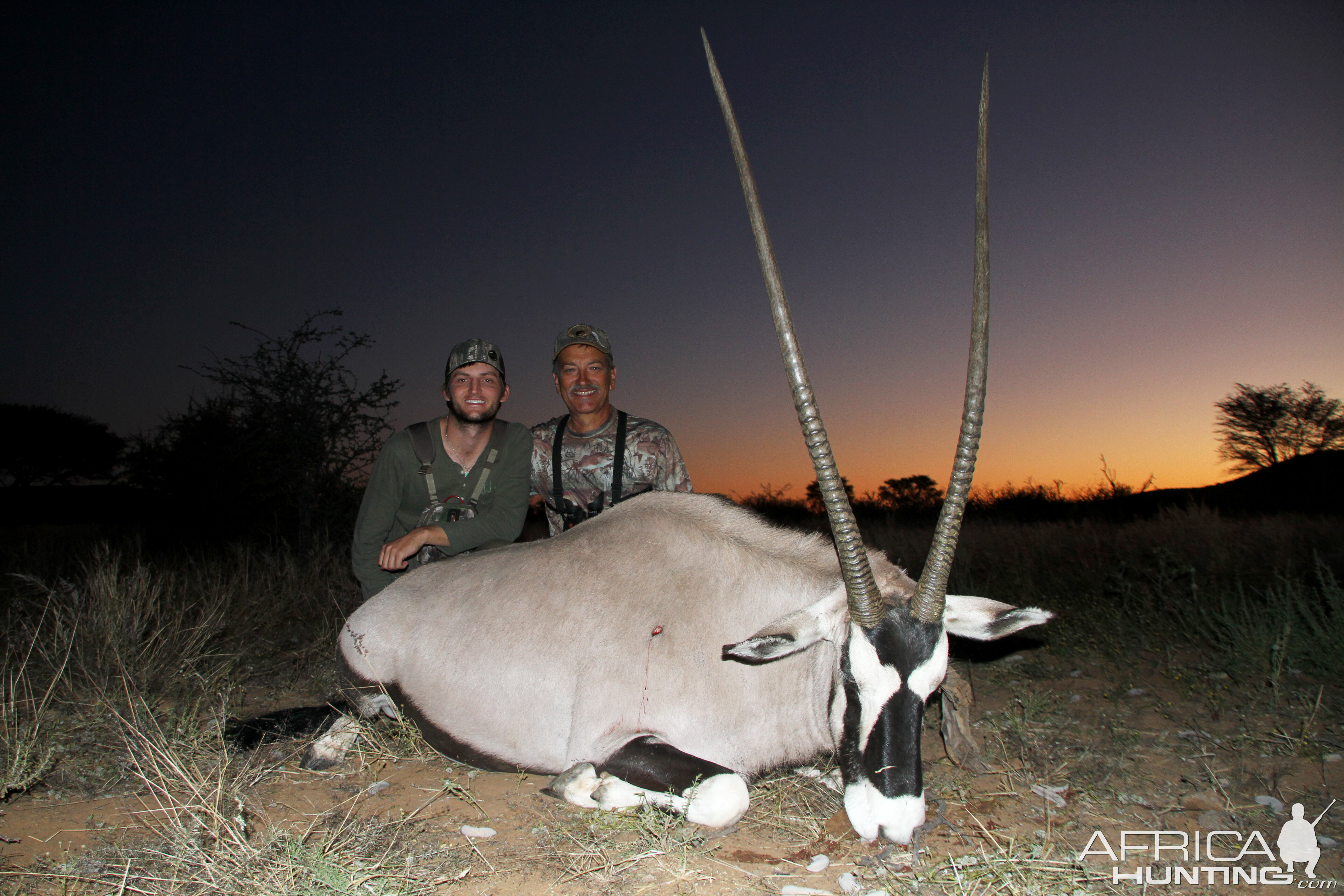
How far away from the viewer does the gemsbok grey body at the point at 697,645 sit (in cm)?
248

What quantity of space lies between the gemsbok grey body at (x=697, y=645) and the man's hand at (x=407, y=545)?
311 mm

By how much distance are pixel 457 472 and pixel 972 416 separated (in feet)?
10.9

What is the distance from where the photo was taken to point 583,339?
541 cm

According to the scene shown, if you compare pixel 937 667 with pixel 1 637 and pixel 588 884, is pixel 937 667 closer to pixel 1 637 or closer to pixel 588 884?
pixel 588 884

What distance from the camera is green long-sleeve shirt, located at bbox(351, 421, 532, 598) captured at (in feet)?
14.6

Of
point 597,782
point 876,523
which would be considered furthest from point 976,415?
point 876,523

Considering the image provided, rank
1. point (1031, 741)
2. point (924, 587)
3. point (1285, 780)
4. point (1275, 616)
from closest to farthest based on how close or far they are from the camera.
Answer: point (924, 587) → point (1285, 780) → point (1031, 741) → point (1275, 616)

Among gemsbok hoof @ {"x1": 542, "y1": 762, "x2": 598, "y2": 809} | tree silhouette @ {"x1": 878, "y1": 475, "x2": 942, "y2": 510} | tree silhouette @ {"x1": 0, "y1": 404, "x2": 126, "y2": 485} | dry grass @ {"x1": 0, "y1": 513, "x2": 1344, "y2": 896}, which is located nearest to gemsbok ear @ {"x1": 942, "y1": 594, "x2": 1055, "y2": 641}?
dry grass @ {"x1": 0, "y1": 513, "x2": 1344, "y2": 896}

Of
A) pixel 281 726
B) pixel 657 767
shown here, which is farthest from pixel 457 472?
pixel 657 767

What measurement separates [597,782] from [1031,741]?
2231 millimetres

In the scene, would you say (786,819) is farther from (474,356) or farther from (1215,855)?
(474,356)

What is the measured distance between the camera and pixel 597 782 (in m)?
2.81

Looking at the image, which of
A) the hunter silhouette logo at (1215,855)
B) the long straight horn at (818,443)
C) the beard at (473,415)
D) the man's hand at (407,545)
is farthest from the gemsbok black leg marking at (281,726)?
the hunter silhouette logo at (1215,855)

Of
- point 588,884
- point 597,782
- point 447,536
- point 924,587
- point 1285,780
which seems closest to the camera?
point 588,884
